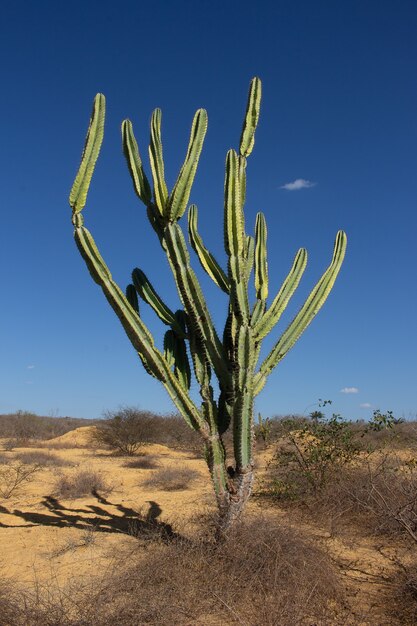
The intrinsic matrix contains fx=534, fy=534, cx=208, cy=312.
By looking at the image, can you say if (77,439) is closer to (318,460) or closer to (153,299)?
(318,460)

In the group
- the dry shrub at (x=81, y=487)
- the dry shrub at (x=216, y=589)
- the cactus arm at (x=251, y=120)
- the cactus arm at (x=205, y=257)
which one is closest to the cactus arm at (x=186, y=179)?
the cactus arm at (x=251, y=120)

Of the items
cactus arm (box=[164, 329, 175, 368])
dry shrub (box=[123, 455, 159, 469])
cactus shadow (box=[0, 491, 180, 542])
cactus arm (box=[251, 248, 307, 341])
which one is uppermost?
cactus arm (box=[251, 248, 307, 341])

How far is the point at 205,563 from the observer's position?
16.9 feet

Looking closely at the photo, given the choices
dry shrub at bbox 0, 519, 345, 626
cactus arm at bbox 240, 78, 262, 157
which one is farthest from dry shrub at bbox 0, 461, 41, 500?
cactus arm at bbox 240, 78, 262, 157

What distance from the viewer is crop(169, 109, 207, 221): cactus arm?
18.7ft

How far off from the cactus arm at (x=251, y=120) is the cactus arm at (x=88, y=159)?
159cm

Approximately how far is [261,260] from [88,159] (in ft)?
7.41

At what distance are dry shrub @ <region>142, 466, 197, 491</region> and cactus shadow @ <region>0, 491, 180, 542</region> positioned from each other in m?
1.70

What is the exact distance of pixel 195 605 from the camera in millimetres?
4441

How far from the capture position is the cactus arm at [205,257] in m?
6.16

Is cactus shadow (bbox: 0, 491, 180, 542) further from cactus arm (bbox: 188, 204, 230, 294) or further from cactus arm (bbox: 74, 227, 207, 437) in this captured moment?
cactus arm (bbox: 188, 204, 230, 294)

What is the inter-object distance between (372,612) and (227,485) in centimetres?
189

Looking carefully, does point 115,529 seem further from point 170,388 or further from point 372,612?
point 372,612

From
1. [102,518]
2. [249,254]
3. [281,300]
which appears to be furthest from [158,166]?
[102,518]
